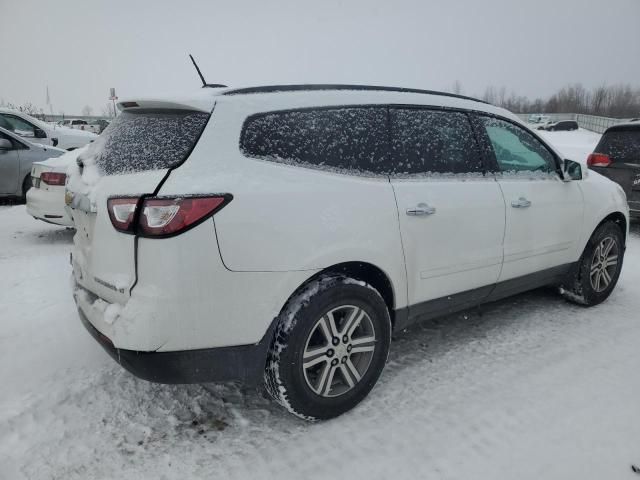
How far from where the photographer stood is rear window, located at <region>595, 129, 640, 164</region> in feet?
22.7

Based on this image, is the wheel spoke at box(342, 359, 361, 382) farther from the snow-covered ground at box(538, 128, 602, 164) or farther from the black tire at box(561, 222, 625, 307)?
the snow-covered ground at box(538, 128, 602, 164)

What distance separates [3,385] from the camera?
2918mm

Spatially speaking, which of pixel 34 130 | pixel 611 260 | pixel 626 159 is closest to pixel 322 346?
pixel 611 260

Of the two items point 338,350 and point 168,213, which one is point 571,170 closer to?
point 338,350

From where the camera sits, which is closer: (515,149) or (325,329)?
(325,329)

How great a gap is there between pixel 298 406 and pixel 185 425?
624 mm

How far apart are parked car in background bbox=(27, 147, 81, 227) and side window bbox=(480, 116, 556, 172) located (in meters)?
5.12

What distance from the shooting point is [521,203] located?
3.47m

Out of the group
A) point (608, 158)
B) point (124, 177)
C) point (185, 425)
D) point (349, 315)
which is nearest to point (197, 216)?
point (124, 177)

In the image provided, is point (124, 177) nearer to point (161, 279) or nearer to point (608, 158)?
point (161, 279)

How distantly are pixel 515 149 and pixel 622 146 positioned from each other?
14.8 feet

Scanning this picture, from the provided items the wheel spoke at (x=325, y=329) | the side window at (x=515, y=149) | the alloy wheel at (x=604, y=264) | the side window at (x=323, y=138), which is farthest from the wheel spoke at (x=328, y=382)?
the alloy wheel at (x=604, y=264)

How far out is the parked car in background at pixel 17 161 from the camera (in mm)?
8570

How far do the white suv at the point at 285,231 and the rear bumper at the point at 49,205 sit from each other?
12.1ft
